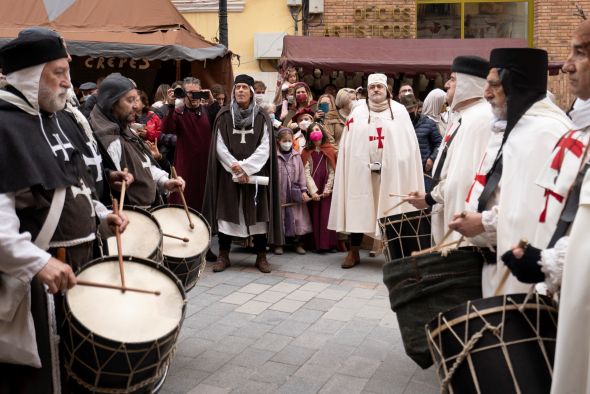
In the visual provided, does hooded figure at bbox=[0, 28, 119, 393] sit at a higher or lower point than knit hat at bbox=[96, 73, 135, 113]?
lower

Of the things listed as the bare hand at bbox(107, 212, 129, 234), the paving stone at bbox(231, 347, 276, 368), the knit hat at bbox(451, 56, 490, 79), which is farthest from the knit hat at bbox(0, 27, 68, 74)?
the knit hat at bbox(451, 56, 490, 79)

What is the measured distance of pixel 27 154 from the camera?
3135 mm

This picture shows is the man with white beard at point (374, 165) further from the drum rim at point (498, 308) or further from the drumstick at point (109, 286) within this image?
the drum rim at point (498, 308)

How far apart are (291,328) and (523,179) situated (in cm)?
282

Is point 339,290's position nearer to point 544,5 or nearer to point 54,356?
point 54,356

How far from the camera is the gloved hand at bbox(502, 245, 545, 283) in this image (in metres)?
2.69

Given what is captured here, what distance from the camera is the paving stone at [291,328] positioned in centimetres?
562

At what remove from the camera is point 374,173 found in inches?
317

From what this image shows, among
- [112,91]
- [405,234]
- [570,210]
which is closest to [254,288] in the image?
[405,234]

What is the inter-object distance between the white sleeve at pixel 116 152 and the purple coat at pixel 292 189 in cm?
384

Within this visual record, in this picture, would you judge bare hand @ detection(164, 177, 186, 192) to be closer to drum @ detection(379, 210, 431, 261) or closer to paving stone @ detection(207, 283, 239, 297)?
drum @ detection(379, 210, 431, 261)

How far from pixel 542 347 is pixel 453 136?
2.50m

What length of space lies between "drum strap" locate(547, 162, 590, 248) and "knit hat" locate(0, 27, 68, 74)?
7.67 ft

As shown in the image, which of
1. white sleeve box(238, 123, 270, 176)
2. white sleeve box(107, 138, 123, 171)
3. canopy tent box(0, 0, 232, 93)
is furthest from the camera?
canopy tent box(0, 0, 232, 93)
